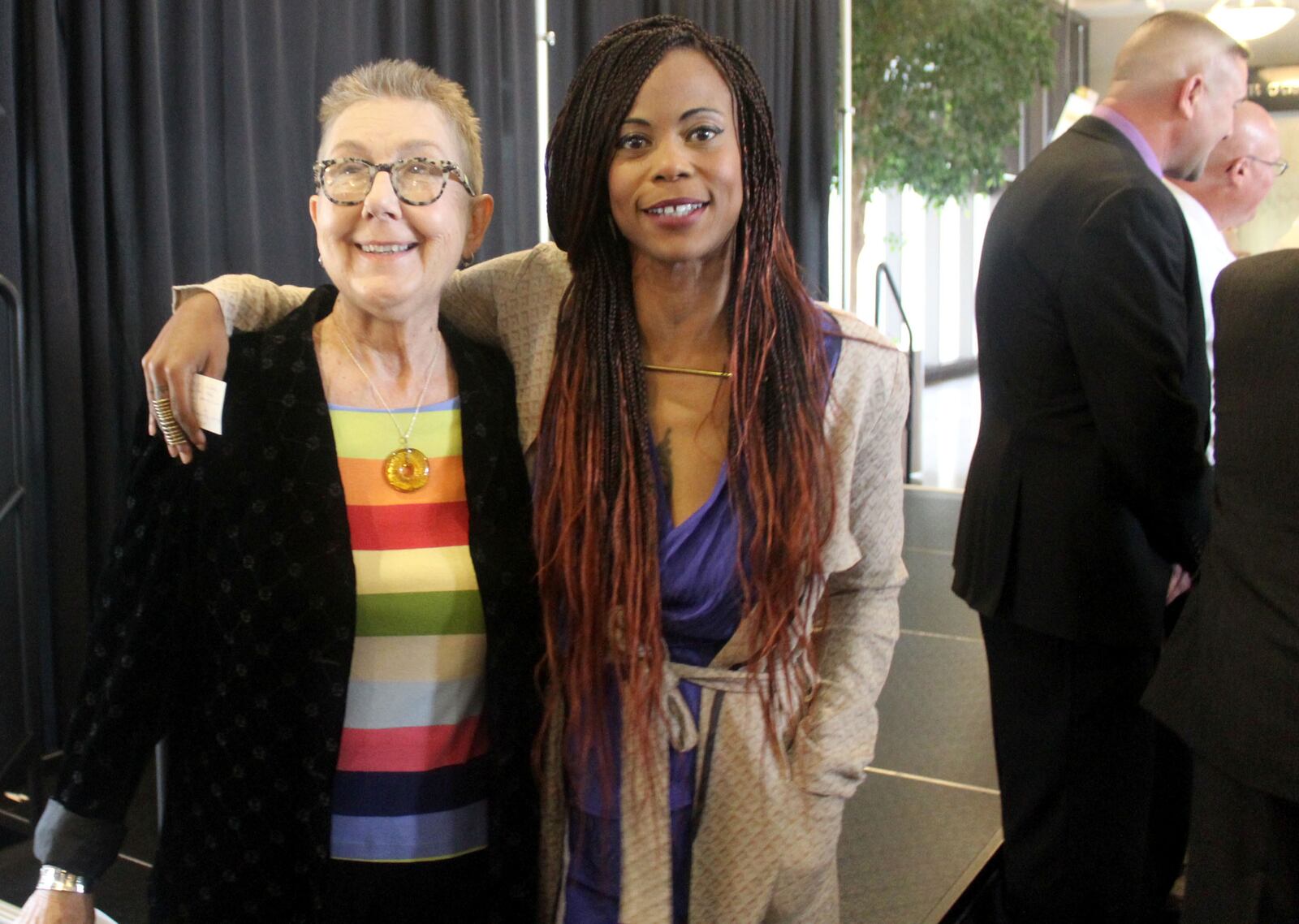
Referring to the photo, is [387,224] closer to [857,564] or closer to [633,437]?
[633,437]

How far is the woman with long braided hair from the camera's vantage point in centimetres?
134

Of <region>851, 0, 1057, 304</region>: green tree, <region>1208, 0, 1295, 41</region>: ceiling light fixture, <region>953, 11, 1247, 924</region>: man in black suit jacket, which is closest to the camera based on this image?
<region>953, 11, 1247, 924</region>: man in black suit jacket

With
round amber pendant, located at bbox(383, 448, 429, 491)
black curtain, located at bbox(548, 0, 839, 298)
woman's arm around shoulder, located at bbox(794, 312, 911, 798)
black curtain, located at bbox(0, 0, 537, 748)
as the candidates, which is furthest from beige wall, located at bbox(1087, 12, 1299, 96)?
round amber pendant, located at bbox(383, 448, 429, 491)

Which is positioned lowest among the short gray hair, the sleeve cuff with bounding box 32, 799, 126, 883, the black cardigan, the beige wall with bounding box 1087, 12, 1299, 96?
the sleeve cuff with bounding box 32, 799, 126, 883

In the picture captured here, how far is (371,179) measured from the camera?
4.38 ft

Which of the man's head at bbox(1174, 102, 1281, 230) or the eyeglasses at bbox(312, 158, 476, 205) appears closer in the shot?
the eyeglasses at bbox(312, 158, 476, 205)

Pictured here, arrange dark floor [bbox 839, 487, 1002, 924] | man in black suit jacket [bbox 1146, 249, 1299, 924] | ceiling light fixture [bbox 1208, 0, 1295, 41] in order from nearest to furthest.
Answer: man in black suit jacket [bbox 1146, 249, 1299, 924] < dark floor [bbox 839, 487, 1002, 924] < ceiling light fixture [bbox 1208, 0, 1295, 41]

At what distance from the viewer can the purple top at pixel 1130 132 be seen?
2.24 metres

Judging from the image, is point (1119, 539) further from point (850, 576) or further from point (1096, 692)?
point (850, 576)

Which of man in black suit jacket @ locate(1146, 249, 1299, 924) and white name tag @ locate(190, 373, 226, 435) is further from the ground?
white name tag @ locate(190, 373, 226, 435)

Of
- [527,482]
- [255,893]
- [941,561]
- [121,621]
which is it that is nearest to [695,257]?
[527,482]

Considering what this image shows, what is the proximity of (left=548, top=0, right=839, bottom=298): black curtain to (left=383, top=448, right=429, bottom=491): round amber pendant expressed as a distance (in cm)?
513

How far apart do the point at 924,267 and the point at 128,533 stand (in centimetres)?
1278

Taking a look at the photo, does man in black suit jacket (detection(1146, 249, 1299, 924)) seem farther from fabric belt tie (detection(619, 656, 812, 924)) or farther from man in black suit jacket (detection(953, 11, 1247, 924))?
fabric belt tie (detection(619, 656, 812, 924))
